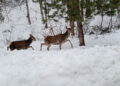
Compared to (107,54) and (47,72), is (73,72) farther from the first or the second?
(107,54)

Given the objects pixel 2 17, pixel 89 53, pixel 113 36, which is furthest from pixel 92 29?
pixel 2 17

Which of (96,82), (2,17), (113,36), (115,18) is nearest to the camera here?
(96,82)

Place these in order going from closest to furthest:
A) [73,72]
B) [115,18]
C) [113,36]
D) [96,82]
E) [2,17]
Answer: [96,82], [73,72], [113,36], [115,18], [2,17]

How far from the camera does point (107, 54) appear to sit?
4.71 metres

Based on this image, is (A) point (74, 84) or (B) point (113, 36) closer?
(A) point (74, 84)

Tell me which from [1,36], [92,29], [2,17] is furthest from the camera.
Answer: [2,17]

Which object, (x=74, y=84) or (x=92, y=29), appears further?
(x=92, y=29)

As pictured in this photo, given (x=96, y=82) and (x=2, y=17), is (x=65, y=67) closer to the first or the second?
(x=96, y=82)

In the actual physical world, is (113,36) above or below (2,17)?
A: below

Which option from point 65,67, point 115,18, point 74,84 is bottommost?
point 74,84

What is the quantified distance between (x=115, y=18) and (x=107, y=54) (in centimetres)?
1406

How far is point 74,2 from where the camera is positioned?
8141 mm

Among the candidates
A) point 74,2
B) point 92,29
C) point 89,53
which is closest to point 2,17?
point 92,29

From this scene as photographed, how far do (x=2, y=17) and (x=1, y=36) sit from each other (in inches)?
248
